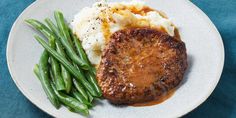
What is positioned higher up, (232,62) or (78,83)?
(78,83)

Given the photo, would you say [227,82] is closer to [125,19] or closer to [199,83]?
[199,83]

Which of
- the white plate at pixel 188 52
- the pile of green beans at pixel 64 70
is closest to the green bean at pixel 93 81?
→ the pile of green beans at pixel 64 70

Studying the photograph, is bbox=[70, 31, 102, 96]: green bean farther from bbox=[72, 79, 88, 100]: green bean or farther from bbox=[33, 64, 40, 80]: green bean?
bbox=[33, 64, 40, 80]: green bean

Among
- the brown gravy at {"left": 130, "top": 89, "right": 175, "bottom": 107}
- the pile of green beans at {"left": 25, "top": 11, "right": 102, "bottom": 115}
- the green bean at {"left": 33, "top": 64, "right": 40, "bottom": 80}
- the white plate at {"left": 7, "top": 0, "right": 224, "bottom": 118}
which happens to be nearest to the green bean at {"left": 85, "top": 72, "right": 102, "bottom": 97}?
the pile of green beans at {"left": 25, "top": 11, "right": 102, "bottom": 115}

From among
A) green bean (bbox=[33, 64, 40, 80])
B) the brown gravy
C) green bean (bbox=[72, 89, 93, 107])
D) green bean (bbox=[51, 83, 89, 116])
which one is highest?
green bean (bbox=[33, 64, 40, 80])

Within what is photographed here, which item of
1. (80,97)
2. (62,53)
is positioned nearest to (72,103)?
(80,97)

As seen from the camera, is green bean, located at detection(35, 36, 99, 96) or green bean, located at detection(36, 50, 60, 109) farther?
green bean, located at detection(35, 36, 99, 96)

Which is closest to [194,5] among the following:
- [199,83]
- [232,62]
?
[232,62]
